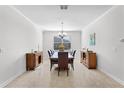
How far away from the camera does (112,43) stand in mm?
5137

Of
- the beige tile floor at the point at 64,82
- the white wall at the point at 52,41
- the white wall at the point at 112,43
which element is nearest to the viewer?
the beige tile floor at the point at 64,82

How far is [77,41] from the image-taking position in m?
12.0

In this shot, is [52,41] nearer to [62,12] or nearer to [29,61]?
[29,61]

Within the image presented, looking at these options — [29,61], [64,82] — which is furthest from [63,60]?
[29,61]

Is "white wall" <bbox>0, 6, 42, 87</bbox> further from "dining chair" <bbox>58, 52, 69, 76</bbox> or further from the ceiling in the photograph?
"dining chair" <bbox>58, 52, 69, 76</bbox>

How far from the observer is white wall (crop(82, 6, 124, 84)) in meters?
4.47

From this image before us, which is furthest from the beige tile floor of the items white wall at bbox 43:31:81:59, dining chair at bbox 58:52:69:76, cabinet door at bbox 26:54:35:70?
white wall at bbox 43:31:81:59

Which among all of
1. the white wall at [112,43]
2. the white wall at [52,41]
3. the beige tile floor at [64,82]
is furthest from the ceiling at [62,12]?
the white wall at [52,41]

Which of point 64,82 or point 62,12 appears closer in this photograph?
point 64,82

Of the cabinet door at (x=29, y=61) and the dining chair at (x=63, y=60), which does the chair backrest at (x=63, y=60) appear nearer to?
the dining chair at (x=63, y=60)

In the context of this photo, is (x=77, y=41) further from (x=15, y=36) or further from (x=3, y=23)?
(x=3, y=23)

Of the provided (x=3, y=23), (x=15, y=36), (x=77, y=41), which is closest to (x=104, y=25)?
(x=15, y=36)

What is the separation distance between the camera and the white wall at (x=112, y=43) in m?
4.47
